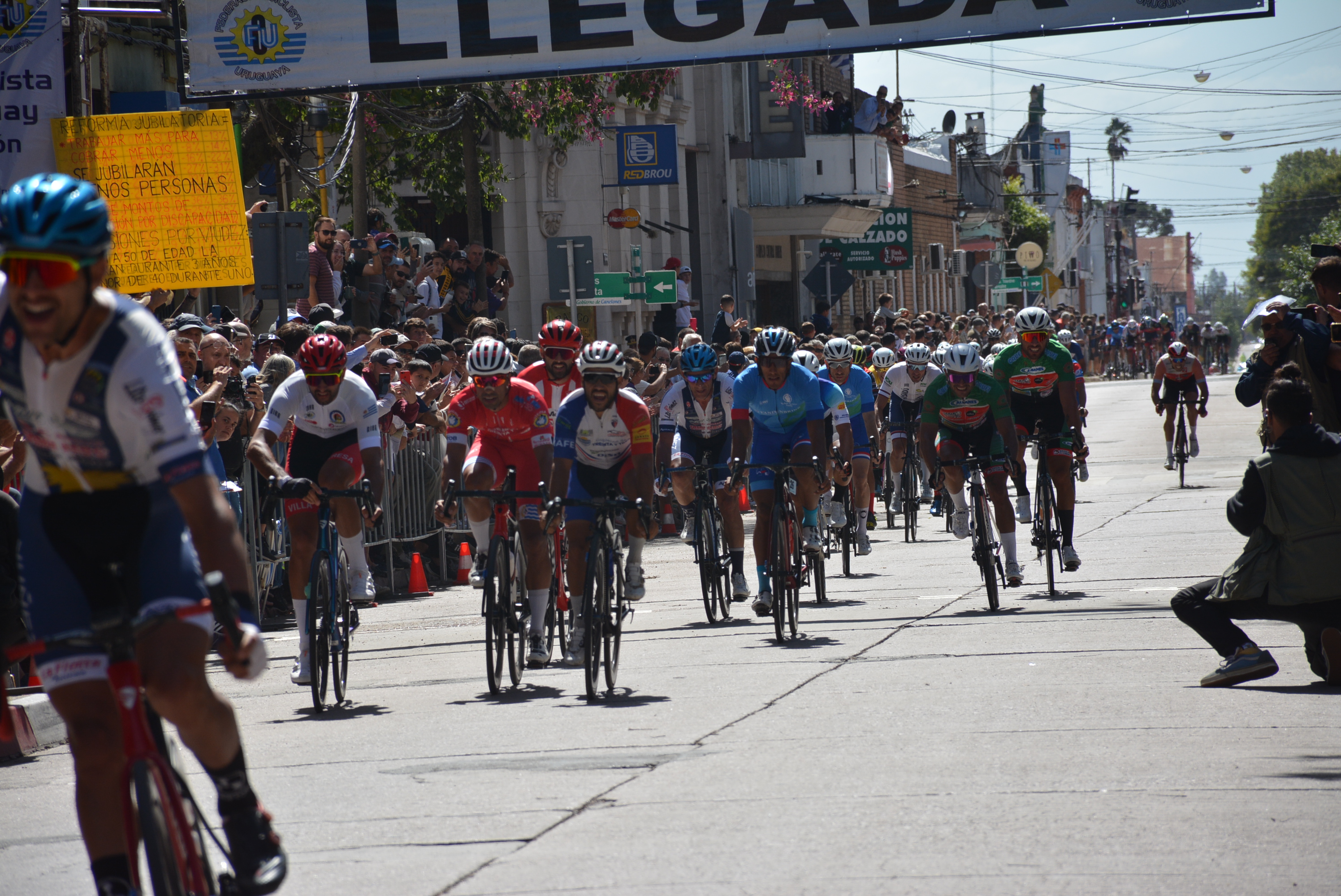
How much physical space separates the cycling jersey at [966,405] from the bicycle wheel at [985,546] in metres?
0.74

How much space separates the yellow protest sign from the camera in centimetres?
1431

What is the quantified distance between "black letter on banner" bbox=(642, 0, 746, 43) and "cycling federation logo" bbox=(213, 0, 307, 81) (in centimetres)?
315

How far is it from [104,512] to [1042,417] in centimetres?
1083

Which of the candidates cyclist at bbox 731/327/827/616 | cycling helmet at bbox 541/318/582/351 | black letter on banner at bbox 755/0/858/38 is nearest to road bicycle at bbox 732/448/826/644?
cyclist at bbox 731/327/827/616

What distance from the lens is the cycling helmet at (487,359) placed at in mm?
10156

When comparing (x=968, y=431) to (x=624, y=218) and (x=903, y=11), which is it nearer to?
(x=903, y=11)

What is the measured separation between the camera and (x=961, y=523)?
42.1 feet

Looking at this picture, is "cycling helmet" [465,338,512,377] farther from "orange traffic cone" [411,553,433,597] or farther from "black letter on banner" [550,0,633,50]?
"orange traffic cone" [411,553,433,597]

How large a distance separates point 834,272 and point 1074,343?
354 inches

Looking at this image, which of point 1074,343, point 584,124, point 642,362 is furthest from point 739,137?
point 642,362

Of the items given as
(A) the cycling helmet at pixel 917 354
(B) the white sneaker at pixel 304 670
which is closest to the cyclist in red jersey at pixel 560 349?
(B) the white sneaker at pixel 304 670

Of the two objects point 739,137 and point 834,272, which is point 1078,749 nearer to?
point 834,272

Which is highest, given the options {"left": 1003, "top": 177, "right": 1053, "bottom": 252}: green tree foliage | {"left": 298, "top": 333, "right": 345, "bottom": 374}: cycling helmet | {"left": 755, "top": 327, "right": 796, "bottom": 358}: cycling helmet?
{"left": 1003, "top": 177, "right": 1053, "bottom": 252}: green tree foliage


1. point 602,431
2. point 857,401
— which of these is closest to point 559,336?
point 602,431
